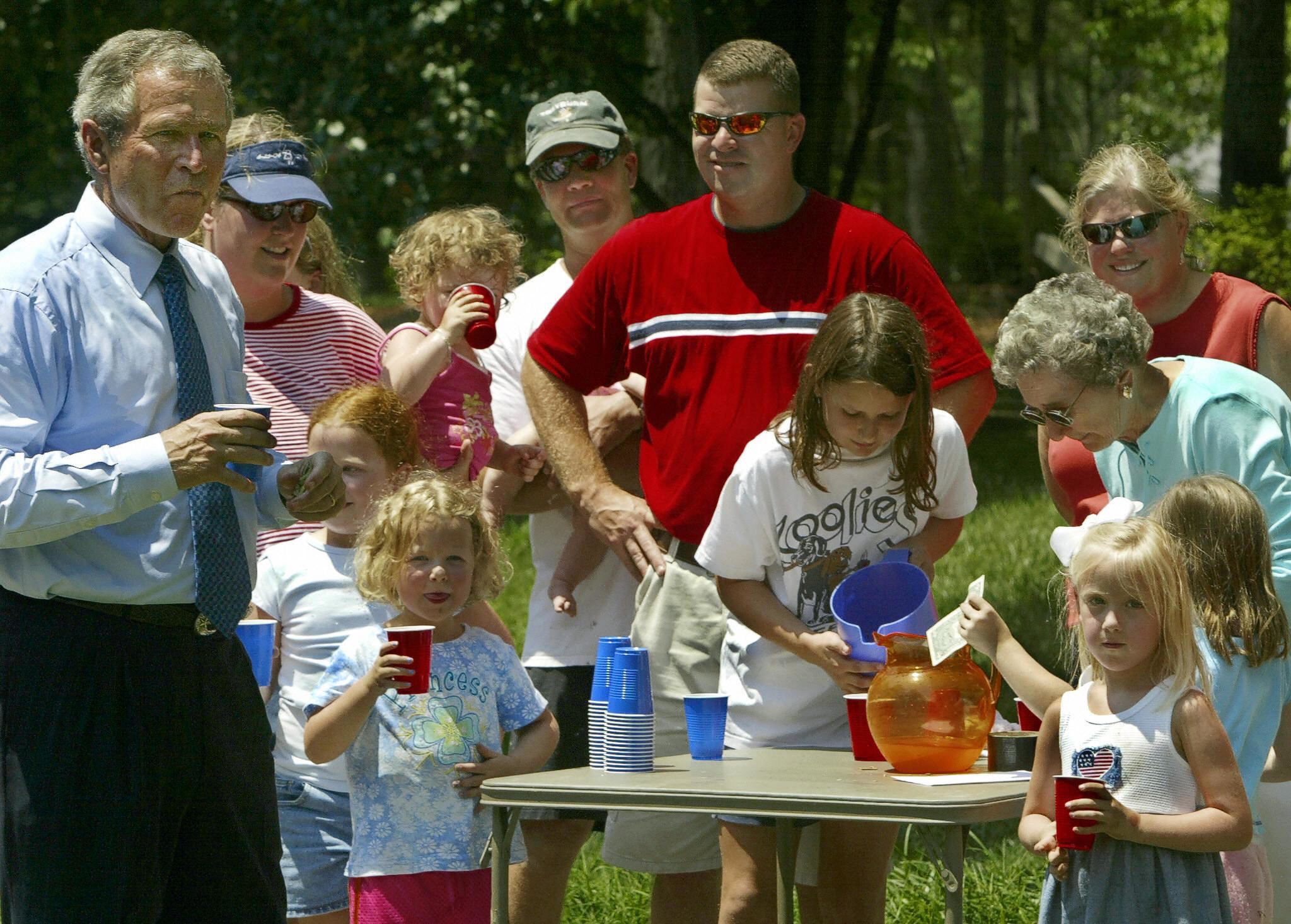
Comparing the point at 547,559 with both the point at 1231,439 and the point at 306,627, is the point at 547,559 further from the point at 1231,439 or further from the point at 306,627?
the point at 1231,439

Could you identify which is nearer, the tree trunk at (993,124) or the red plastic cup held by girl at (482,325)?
the red plastic cup held by girl at (482,325)

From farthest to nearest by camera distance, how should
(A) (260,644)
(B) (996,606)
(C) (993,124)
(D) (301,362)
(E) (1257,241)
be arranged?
(C) (993,124), (E) (1257,241), (B) (996,606), (D) (301,362), (A) (260,644)

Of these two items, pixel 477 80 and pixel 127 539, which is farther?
pixel 477 80

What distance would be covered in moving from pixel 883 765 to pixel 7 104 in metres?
14.9

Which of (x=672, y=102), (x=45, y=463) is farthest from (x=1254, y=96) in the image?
(x=45, y=463)

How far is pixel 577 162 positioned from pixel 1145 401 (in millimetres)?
2020

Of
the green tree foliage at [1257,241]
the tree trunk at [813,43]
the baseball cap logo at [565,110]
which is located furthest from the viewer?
the green tree foliage at [1257,241]

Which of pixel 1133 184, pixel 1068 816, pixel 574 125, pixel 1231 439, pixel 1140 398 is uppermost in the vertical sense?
pixel 574 125

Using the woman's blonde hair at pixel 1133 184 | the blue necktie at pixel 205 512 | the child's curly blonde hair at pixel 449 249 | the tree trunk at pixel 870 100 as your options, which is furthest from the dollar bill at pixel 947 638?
the tree trunk at pixel 870 100

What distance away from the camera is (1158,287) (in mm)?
4523

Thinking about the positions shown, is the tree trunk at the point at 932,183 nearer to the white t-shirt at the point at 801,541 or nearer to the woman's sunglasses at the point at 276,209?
the woman's sunglasses at the point at 276,209

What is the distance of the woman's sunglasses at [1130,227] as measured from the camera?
4.48 m

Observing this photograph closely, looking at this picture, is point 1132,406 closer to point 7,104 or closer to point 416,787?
point 416,787

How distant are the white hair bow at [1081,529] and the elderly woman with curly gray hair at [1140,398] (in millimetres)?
311
